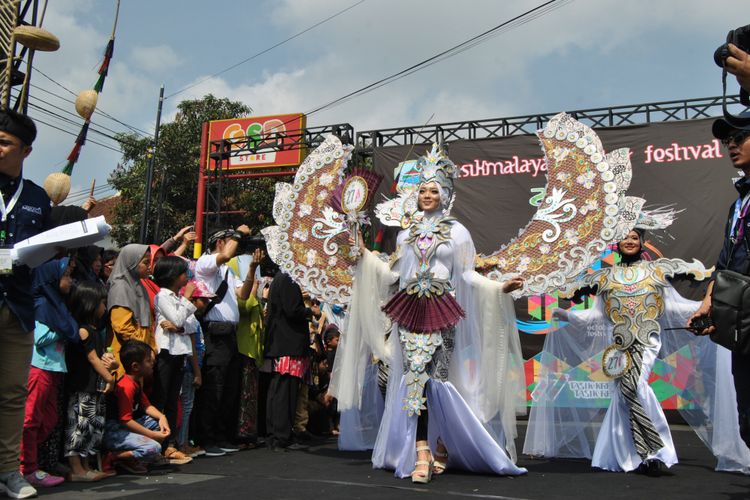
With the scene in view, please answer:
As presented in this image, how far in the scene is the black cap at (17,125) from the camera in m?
3.58

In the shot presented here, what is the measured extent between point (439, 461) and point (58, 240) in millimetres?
2847

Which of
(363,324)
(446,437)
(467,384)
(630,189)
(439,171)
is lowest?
(446,437)

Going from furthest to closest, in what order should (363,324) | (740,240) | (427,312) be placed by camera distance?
(363,324) < (427,312) < (740,240)

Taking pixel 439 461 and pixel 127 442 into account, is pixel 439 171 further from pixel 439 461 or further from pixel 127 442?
pixel 127 442

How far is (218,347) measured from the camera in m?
5.74

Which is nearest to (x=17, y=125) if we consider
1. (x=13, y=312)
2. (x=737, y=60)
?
(x=13, y=312)

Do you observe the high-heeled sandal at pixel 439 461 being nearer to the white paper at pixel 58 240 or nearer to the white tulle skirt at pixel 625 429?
the white tulle skirt at pixel 625 429

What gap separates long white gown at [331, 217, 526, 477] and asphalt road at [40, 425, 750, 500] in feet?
0.54

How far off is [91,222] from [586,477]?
136 inches

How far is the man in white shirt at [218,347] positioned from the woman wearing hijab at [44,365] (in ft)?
5.13

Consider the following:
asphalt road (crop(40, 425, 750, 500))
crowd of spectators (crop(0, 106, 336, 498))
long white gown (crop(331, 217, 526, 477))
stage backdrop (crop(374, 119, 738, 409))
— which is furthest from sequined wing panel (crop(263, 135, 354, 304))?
stage backdrop (crop(374, 119, 738, 409))

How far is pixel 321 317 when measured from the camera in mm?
7645

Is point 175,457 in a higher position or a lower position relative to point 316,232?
lower

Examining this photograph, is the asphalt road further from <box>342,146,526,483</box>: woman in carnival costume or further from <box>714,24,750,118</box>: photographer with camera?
<box>714,24,750,118</box>: photographer with camera
